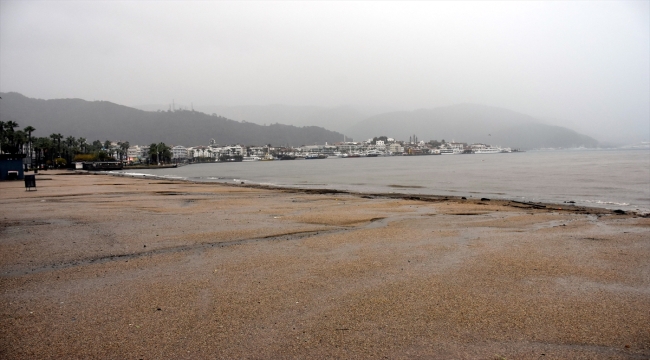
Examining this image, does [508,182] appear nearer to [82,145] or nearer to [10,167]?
[10,167]

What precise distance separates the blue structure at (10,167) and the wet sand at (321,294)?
109 ft

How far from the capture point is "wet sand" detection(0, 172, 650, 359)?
4.14 metres

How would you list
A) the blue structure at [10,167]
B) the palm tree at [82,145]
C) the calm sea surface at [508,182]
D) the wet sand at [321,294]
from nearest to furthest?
the wet sand at [321,294]
the calm sea surface at [508,182]
the blue structure at [10,167]
the palm tree at [82,145]

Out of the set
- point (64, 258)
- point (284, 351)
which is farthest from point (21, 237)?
point (284, 351)

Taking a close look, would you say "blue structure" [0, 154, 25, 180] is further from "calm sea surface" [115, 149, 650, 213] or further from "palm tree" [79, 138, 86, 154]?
"palm tree" [79, 138, 86, 154]

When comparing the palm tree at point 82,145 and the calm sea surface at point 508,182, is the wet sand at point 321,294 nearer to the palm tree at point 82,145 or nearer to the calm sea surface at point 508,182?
the calm sea surface at point 508,182

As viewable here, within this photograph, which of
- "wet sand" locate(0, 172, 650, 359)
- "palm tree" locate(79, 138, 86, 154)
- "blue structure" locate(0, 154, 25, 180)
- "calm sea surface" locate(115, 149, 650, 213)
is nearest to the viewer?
"wet sand" locate(0, 172, 650, 359)

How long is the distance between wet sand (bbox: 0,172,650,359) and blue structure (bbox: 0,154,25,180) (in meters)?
33.1

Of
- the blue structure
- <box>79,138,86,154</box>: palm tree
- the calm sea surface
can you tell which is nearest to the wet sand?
the calm sea surface

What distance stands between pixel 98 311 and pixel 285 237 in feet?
17.5

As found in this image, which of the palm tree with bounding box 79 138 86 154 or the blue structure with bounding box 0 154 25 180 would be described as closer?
the blue structure with bounding box 0 154 25 180

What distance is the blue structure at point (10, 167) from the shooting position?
123 ft

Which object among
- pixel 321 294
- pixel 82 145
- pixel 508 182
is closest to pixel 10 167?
pixel 321 294

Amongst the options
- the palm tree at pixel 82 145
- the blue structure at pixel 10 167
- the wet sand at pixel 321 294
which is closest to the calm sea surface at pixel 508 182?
the wet sand at pixel 321 294
